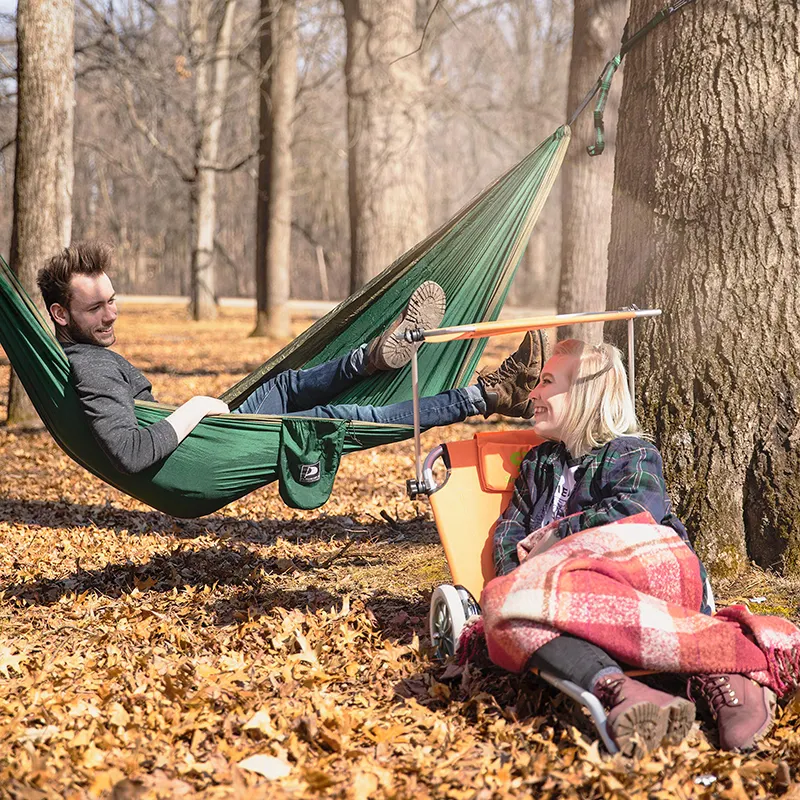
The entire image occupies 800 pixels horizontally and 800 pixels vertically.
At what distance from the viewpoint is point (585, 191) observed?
6.72 metres

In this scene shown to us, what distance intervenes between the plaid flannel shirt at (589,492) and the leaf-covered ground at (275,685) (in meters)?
0.41

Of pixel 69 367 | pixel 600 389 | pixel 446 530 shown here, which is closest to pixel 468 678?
pixel 446 530

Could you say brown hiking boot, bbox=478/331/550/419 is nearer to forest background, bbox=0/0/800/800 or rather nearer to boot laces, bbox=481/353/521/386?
boot laces, bbox=481/353/521/386

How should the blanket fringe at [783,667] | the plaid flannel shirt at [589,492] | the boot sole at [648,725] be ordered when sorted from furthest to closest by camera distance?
the plaid flannel shirt at [589,492]
the blanket fringe at [783,667]
the boot sole at [648,725]

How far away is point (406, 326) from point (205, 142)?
46.4 ft

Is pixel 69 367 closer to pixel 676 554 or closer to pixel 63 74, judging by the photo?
pixel 676 554

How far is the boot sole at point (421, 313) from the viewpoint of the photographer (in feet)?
11.2

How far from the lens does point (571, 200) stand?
679 centimetres

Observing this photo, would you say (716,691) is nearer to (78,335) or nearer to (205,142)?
(78,335)

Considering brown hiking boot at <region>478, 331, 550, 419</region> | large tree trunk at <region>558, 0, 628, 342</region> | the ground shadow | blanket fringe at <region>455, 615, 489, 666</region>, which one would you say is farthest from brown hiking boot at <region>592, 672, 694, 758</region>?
large tree trunk at <region>558, 0, 628, 342</region>

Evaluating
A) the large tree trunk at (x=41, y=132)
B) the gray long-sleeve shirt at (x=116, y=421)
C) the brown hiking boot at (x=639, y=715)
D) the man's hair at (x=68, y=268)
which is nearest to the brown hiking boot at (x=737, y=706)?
the brown hiking boot at (x=639, y=715)

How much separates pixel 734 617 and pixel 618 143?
1696mm

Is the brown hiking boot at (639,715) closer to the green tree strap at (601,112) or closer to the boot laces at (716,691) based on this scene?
the boot laces at (716,691)

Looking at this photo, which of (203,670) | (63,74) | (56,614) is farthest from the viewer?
(63,74)
